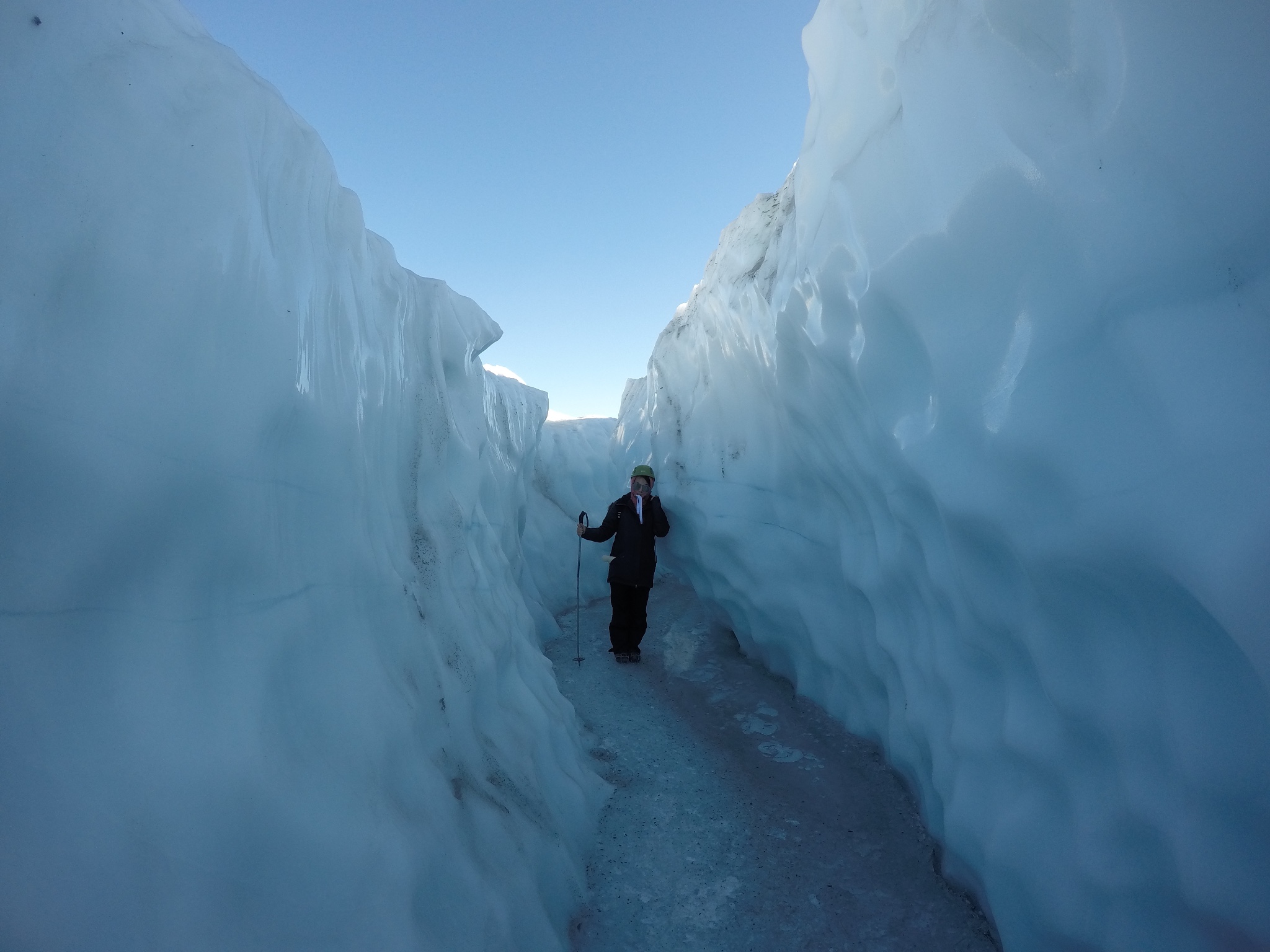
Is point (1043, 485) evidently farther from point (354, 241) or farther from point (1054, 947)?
point (354, 241)

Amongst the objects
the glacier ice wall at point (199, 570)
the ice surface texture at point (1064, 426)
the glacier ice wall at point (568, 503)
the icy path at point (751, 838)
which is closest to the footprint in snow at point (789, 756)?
the icy path at point (751, 838)

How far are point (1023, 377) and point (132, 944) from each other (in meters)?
2.10

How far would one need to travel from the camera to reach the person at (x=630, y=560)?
4598 mm

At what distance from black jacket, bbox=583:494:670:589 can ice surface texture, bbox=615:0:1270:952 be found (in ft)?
6.71

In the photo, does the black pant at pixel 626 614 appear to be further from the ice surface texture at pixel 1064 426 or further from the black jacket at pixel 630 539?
the ice surface texture at pixel 1064 426

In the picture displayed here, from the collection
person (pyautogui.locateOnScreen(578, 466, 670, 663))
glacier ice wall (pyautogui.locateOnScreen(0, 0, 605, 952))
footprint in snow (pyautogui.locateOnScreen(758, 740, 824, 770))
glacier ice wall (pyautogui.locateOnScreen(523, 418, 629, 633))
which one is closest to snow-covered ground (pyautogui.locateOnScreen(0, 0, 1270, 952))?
glacier ice wall (pyautogui.locateOnScreen(0, 0, 605, 952))

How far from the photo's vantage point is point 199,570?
4.30ft

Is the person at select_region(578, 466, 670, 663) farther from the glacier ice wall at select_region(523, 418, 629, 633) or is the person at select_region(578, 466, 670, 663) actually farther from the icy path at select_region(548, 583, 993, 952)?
the glacier ice wall at select_region(523, 418, 629, 633)

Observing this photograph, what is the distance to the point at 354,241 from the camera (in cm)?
237

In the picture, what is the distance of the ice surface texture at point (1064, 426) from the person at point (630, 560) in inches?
81.1

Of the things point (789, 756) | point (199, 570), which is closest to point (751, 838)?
point (789, 756)

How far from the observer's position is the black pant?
A: 4656mm

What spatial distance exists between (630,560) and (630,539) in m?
0.16

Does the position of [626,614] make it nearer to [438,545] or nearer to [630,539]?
[630,539]
